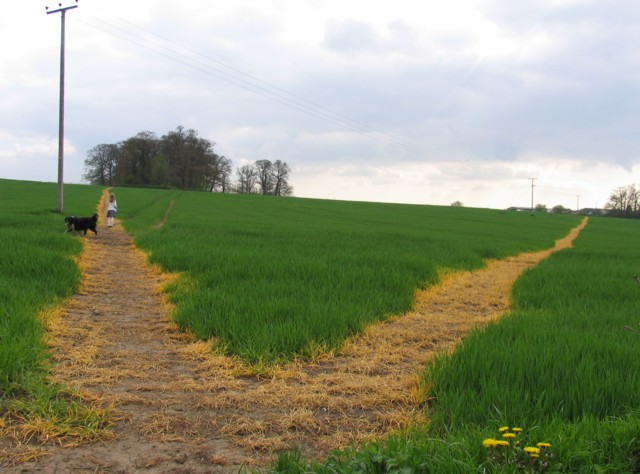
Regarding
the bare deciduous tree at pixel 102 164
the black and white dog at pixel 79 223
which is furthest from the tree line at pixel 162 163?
the black and white dog at pixel 79 223

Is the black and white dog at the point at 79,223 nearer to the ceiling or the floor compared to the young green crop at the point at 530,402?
nearer to the ceiling

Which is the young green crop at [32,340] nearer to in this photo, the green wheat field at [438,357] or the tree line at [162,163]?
the green wheat field at [438,357]

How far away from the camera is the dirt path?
321 centimetres

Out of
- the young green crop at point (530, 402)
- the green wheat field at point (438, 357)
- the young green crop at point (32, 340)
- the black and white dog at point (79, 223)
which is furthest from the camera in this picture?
the black and white dog at point (79, 223)

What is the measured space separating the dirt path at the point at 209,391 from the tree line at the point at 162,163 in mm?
87615

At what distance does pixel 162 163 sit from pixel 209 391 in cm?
9154

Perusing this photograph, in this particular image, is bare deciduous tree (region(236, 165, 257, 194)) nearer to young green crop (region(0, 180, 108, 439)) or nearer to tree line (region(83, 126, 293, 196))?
tree line (region(83, 126, 293, 196))

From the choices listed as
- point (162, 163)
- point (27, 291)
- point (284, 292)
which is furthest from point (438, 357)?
point (162, 163)

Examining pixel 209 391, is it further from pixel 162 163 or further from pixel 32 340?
pixel 162 163

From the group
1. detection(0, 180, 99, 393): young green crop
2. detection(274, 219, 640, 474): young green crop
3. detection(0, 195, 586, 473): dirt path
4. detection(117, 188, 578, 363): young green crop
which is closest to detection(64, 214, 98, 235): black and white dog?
detection(117, 188, 578, 363): young green crop

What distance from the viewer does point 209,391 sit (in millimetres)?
4340

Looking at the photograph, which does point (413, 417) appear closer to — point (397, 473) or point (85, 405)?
point (397, 473)

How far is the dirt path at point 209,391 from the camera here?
3.21 m

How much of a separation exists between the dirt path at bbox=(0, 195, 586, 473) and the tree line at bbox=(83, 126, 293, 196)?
87615 mm
